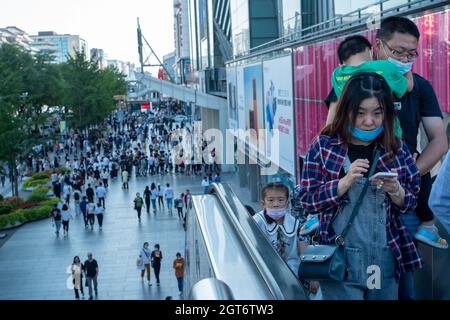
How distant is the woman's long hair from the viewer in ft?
9.18

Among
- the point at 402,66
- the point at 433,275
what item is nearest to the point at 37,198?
the point at 433,275

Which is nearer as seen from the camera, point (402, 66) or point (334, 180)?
point (334, 180)

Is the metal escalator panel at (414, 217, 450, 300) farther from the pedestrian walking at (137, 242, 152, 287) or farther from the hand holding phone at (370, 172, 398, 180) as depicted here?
the pedestrian walking at (137, 242, 152, 287)

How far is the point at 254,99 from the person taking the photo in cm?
2562

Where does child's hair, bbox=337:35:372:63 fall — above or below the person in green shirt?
above

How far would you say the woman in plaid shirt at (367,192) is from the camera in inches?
108

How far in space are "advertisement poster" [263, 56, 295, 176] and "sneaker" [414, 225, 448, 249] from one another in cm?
1481

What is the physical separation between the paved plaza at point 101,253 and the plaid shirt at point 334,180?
39.7ft

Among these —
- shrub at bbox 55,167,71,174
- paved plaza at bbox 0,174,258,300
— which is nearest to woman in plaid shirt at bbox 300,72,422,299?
paved plaza at bbox 0,174,258,300

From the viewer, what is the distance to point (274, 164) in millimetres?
21922

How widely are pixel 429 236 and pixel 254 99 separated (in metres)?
22.6

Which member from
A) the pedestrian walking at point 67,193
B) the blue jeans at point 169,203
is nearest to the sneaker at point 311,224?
the blue jeans at point 169,203

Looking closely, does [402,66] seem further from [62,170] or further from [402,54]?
[62,170]
